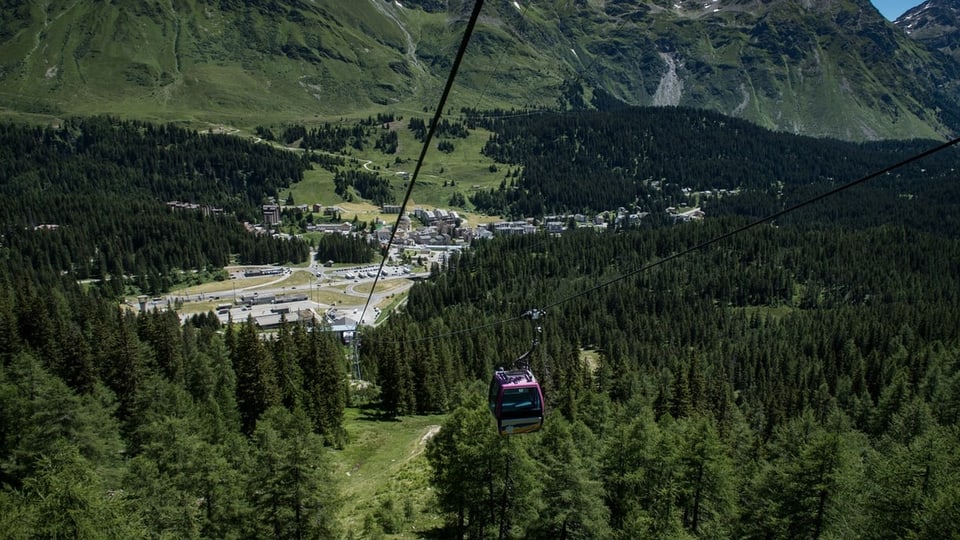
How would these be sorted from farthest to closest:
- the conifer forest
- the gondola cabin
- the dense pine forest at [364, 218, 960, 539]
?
the dense pine forest at [364, 218, 960, 539]
the conifer forest
the gondola cabin

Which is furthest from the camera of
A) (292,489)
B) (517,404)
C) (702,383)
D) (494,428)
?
(702,383)

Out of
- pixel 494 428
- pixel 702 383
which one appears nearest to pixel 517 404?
pixel 494 428

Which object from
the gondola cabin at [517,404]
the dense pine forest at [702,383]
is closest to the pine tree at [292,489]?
the dense pine forest at [702,383]

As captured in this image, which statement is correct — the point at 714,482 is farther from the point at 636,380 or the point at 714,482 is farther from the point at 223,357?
the point at 223,357

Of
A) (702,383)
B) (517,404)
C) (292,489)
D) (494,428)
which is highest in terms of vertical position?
(517,404)

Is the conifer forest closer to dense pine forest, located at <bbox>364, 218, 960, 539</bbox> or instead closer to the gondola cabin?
dense pine forest, located at <bbox>364, 218, 960, 539</bbox>

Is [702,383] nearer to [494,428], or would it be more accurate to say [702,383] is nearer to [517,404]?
[494,428]

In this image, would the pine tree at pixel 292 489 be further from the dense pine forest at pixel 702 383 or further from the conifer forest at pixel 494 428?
the dense pine forest at pixel 702 383

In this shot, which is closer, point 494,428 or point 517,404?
point 517,404

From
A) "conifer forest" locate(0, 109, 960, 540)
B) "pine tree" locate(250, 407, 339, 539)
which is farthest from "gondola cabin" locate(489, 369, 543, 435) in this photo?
"pine tree" locate(250, 407, 339, 539)

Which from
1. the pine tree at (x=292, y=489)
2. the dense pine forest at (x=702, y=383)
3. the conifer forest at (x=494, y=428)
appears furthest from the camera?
the dense pine forest at (x=702, y=383)
